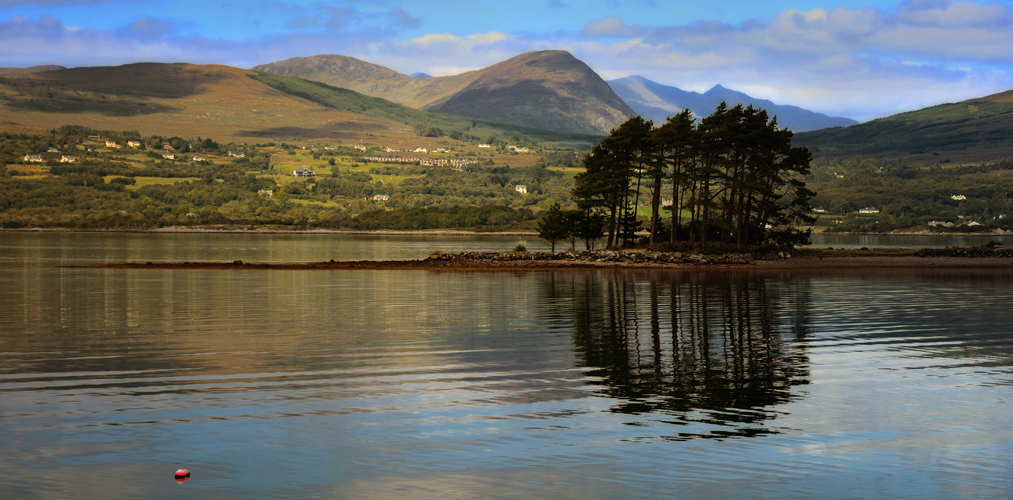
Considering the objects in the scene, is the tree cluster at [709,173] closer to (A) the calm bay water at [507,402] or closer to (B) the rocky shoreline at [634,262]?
(B) the rocky shoreline at [634,262]

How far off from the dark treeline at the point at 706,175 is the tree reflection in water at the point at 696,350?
29834mm

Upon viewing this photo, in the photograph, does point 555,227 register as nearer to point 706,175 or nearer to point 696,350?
point 706,175

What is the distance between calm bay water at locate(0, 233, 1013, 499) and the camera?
33.3ft

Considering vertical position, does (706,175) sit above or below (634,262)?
above

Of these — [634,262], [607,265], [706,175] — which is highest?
[706,175]

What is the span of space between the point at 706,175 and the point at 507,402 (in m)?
60.1

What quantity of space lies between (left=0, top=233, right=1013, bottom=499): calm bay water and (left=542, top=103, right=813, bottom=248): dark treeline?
39.6 m

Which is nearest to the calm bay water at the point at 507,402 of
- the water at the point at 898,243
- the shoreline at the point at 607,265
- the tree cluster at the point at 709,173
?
the shoreline at the point at 607,265

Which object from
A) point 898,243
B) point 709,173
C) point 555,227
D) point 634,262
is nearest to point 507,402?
point 634,262

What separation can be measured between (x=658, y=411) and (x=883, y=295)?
2942cm

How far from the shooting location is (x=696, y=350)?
Answer: 20766 millimetres

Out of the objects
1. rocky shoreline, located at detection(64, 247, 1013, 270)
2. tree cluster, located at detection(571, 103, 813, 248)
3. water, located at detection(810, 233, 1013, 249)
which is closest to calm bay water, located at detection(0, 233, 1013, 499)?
rocky shoreline, located at detection(64, 247, 1013, 270)

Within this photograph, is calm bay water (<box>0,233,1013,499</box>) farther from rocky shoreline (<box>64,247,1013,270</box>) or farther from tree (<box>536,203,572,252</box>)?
tree (<box>536,203,572,252</box>)

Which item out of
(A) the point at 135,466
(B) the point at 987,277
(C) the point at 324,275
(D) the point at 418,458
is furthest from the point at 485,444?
(B) the point at 987,277
